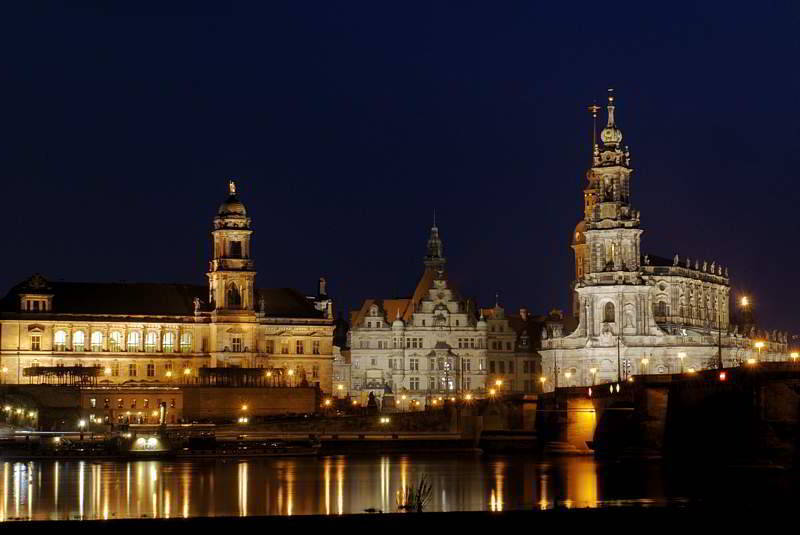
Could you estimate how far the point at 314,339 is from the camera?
525ft

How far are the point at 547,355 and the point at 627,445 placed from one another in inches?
2070

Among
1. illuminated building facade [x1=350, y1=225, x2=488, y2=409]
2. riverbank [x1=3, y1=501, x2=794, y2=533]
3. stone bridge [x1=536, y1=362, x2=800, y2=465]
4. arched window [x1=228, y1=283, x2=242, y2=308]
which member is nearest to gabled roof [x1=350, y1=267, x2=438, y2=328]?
illuminated building facade [x1=350, y1=225, x2=488, y2=409]

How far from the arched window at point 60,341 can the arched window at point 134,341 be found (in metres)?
6.02

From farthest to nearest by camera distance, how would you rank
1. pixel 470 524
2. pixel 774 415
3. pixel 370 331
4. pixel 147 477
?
pixel 370 331 < pixel 147 477 < pixel 774 415 < pixel 470 524

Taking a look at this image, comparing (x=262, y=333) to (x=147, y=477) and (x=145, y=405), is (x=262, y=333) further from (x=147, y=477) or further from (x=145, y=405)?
(x=147, y=477)

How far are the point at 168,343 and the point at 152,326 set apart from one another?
2160 millimetres

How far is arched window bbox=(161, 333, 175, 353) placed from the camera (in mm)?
153625

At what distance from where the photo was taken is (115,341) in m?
152

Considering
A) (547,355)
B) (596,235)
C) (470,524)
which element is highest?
(596,235)

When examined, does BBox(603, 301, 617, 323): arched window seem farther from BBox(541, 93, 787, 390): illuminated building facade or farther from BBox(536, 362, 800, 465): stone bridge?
BBox(536, 362, 800, 465): stone bridge

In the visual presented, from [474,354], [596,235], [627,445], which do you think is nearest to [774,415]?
[627,445]

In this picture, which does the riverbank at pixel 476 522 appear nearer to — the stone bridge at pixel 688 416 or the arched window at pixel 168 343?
the stone bridge at pixel 688 416

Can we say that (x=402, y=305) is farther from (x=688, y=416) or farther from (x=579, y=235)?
(x=688, y=416)

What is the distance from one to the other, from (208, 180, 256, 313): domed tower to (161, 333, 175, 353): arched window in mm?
Result: 4713
